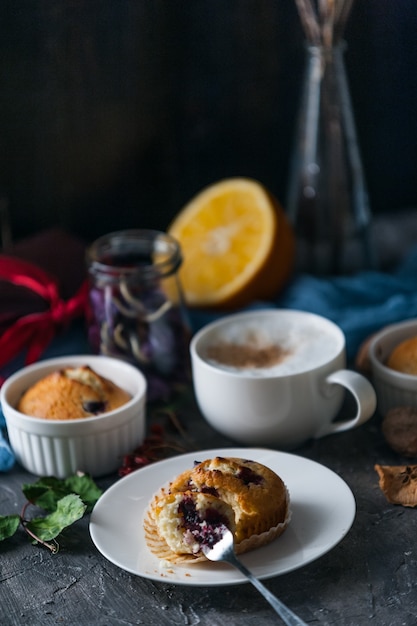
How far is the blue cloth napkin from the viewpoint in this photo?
1.52 m

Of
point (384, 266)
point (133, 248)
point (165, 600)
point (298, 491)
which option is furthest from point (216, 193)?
point (165, 600)

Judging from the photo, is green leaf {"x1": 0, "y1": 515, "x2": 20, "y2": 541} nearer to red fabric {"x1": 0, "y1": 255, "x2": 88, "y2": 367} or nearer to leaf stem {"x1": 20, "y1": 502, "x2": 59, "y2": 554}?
leaf stem {"x1": 20, "y1": 502, "x2": 59, "y2": 554}

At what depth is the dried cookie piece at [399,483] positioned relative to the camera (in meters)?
1.16

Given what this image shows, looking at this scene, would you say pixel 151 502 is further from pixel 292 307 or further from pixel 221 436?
pixel 292 307

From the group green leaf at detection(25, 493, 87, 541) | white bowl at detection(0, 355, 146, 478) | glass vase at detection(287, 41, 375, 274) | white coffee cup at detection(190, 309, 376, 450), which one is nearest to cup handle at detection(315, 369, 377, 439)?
white coffee cup at detection(190, 309, 376, 450)

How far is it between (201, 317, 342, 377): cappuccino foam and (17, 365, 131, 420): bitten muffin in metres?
0.14

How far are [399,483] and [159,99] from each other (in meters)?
0.88

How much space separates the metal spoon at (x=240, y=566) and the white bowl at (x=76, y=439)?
0.90ft

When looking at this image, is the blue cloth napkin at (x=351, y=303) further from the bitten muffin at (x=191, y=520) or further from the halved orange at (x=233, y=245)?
the bitten muffin at (x=191, y=520)

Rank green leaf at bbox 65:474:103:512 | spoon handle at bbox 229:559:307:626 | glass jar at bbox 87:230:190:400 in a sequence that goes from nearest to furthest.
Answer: spoon handle at bbox 229:559:307:626
green leaf at bbox 65:474:103:512
glass jar at bbox 87:230:190:400

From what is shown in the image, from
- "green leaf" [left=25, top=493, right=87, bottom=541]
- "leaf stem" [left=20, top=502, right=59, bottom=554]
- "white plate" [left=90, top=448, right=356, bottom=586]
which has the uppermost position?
"white plate" [left=90, top=448, right=356, bottom=586]

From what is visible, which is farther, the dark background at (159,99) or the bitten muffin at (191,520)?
the dark background at (159,99)

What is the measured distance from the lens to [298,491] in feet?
3.74

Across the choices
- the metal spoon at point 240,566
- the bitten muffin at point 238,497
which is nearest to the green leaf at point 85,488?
the bitten muffin at point 238,497
